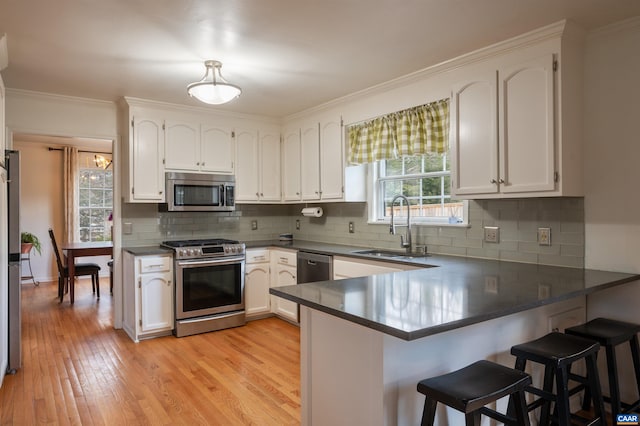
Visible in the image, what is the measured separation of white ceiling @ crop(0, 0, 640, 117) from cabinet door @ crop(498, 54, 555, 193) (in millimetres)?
264

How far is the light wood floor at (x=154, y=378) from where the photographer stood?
2.48 metres

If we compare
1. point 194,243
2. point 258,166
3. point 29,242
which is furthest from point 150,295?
point 29,242

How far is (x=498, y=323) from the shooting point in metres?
1.93

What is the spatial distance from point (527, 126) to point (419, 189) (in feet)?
4.27

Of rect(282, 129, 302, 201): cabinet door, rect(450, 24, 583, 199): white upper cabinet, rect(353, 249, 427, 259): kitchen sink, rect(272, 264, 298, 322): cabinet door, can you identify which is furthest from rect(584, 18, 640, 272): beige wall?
rect(282, 129, 302, 201): cabinet door

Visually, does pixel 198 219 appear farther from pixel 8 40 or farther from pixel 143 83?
pixel 8 40

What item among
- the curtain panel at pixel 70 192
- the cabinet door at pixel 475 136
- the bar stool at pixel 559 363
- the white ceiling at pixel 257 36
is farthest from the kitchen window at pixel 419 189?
the curtain panel at pixel 70 192

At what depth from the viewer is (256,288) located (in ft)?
14.7

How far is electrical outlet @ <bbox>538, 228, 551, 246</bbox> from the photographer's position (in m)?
2.72

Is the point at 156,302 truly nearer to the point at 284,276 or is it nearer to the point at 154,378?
the point at 154,378

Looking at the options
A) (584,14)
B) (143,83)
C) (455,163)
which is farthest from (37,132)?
(584,14)

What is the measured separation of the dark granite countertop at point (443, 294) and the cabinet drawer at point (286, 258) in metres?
1.89

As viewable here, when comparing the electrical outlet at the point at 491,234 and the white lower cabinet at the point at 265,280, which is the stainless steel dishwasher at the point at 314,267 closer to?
the white lower cabinet at the point at 265,280

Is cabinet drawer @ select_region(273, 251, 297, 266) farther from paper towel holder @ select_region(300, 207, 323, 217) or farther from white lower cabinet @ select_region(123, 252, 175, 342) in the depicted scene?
white lower cabinet @ select_region(123, 252, 175, 342)
